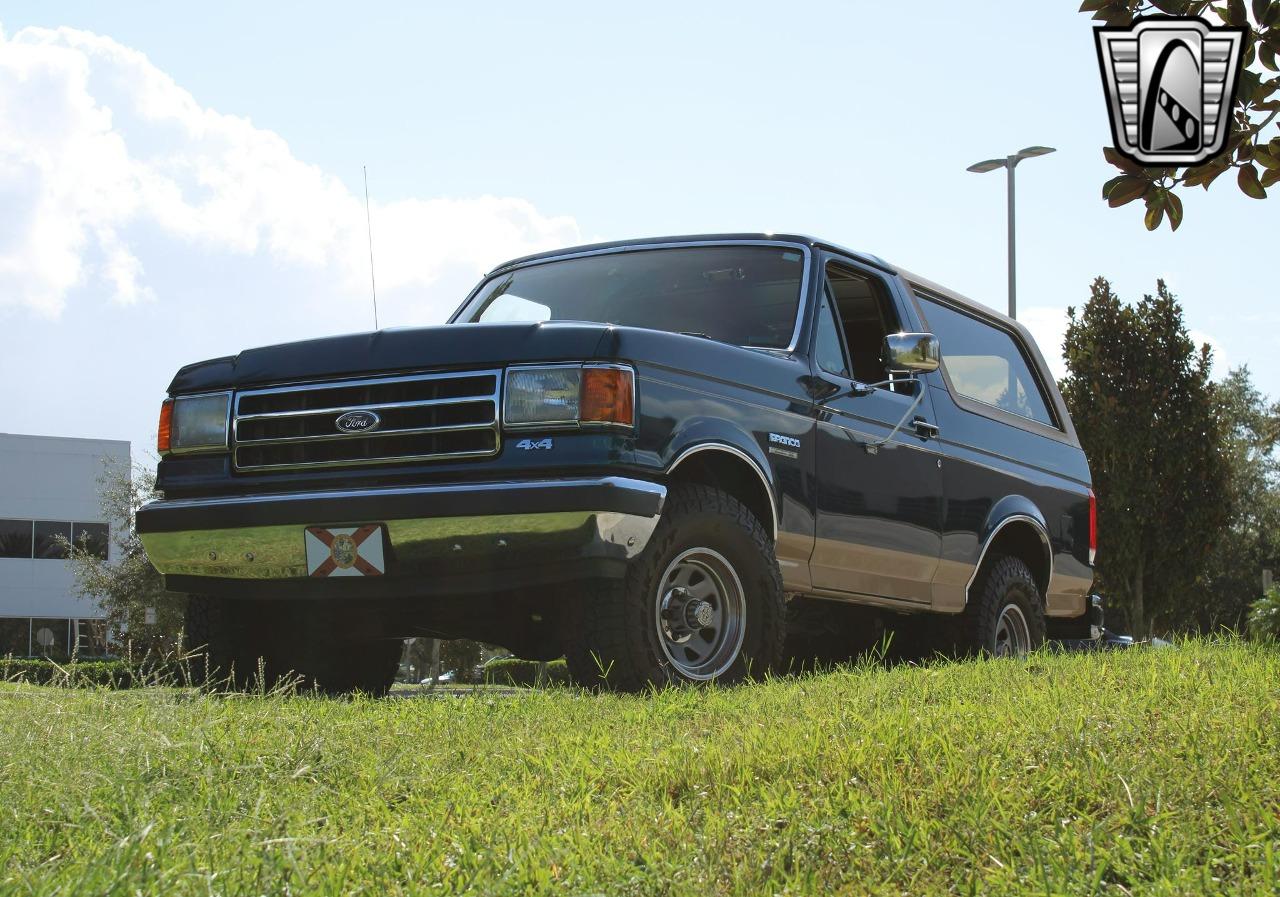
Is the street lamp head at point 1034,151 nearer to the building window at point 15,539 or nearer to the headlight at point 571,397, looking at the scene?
the headlight at point 571,397

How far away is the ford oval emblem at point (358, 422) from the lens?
221 inches

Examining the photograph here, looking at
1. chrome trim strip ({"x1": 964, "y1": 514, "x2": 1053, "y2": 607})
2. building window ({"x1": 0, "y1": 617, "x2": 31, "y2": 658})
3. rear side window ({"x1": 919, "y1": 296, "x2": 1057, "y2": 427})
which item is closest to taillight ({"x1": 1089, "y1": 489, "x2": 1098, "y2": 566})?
rear side window ({"x1": 919, "y1": 296, "x2": 1057, "y2": 427})

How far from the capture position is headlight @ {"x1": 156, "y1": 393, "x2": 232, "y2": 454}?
6.01 m

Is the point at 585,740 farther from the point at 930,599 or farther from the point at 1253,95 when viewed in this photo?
the point at 930,599

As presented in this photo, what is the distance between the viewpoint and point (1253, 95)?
423cm

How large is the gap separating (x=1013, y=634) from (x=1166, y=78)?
15.7 feet

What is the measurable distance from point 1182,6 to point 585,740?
257cm

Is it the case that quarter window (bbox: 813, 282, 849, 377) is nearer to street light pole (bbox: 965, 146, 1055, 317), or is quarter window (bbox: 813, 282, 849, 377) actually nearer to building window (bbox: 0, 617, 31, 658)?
street light pole (bbox: 965, 146, 1055, 317)

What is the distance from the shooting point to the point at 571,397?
5.33 m

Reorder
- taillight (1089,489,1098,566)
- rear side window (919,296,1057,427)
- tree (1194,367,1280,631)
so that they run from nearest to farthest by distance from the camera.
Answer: rear side window (919,296,1057,427), taillight (1089,489,1098,566), tree (1194,367,1280,631)

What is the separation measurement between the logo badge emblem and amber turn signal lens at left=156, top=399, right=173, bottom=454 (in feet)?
12.7

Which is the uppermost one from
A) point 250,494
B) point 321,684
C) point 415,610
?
point 250,494

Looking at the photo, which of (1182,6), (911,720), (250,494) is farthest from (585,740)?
(1182,6)

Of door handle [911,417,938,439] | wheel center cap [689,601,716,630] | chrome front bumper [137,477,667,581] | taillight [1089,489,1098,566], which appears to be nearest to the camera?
chrome front bumper [137,477,667,581]
